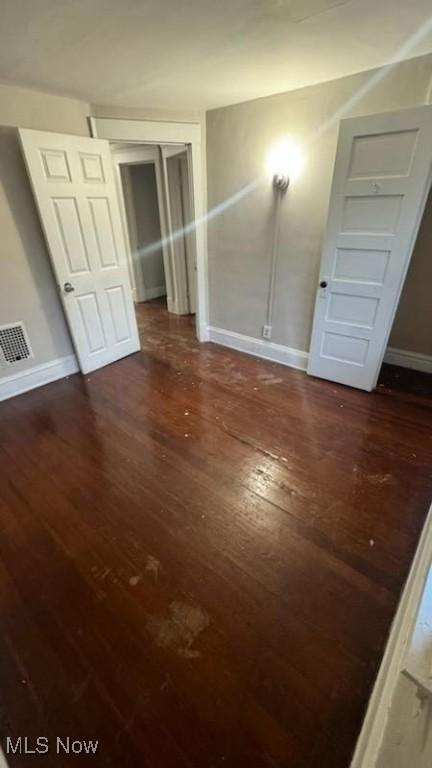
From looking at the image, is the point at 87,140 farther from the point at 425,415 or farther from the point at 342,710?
the point at 342,710

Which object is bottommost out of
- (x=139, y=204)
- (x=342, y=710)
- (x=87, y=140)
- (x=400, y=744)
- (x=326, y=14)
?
(x=342, y=710)

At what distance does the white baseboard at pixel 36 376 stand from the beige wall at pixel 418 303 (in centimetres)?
328

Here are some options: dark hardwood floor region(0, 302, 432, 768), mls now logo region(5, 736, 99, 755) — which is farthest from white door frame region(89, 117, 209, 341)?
mls now logo region(5, 736, 99, 755)

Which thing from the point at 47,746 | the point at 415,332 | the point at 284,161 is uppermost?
the point at 284,161

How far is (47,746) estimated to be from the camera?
1093mm

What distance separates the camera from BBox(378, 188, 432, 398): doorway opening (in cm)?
287

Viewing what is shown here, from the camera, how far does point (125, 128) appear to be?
114 inches

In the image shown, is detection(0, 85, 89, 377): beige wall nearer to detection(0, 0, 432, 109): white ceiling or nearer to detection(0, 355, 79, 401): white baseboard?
detection(0, 355, 79, 401): white baseboard

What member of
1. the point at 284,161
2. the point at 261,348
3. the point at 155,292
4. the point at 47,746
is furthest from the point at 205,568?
the point at 155,292

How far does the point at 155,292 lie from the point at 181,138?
316 cm

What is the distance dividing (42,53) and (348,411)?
10.0 ft

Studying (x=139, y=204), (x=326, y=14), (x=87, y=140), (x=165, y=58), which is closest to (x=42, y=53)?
(x=165, y=58)

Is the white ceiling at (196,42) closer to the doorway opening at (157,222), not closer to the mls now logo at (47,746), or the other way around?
the doorway opening at (157,222)

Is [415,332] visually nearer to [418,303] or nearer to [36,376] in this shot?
[418,303]
